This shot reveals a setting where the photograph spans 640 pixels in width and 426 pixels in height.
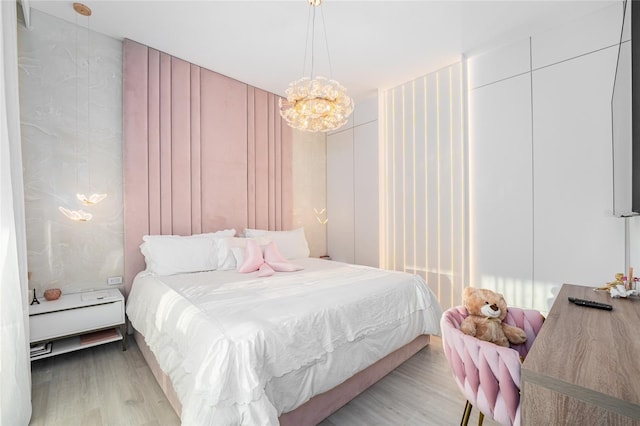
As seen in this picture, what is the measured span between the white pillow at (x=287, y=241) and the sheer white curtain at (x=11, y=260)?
200 cm

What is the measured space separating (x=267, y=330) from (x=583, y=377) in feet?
3.81

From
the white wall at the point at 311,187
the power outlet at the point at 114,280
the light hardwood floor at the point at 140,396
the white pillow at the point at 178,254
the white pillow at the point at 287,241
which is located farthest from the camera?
the white wall at the point at 311,187

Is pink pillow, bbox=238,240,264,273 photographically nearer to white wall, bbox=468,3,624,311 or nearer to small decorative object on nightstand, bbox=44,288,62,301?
small decorative object on nightstand, bbox=44,288,62,301

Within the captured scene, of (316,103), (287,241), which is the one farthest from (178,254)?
(316,103)

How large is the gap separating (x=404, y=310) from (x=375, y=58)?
8.66 ft

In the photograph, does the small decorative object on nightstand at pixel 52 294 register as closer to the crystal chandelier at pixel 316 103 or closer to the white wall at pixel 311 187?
the crystal chandelier at pixel 316 103

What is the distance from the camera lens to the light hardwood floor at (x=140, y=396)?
169 cm

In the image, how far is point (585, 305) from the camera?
1.43 m

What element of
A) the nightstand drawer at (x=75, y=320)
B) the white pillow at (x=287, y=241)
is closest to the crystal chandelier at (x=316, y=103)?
the white pillow at (x=287, y=241)

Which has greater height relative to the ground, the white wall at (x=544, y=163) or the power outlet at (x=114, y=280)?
the white wall at (x=544, y=163)

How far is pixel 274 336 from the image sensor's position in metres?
1.39

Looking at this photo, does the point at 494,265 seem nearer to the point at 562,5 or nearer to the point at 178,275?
the point at 562,5

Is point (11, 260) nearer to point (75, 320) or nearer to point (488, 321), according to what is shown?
point (75, 320)

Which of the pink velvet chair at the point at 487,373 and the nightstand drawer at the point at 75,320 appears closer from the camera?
the pink velvet chair at the point at 487,373
